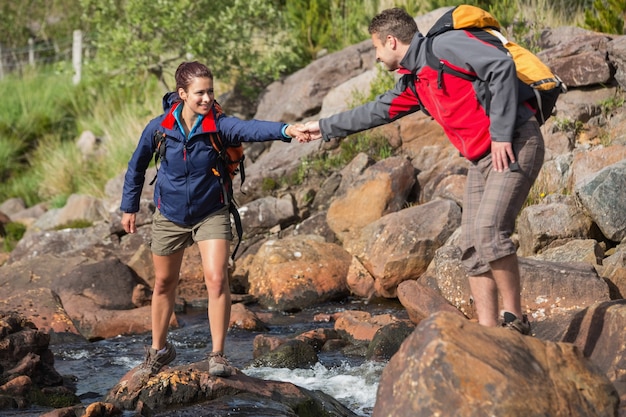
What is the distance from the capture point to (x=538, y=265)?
7809mm

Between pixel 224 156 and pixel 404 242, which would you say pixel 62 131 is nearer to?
pixel 404 242

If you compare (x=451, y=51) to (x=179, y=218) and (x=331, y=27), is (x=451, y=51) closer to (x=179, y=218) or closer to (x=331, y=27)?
(x=179, y=218)

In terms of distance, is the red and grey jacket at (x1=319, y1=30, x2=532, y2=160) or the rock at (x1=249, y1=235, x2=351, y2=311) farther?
the rock at (x1=249, y1=235, x2=351, y2=311)

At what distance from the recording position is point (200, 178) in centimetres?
566

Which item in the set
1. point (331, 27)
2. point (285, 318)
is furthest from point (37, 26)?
point (285, 318)

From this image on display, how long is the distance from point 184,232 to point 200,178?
352 mm

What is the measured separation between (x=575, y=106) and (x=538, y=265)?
15.0 feet

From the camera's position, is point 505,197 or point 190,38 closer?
point 505,197

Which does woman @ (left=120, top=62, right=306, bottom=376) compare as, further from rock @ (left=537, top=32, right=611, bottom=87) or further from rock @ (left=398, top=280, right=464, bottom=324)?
rock @ (left=537, top=32, right=611, bottom=87)

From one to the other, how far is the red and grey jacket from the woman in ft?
3.20

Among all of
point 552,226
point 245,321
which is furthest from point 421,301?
point 552,226

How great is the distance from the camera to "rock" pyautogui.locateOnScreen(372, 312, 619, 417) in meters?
4.00

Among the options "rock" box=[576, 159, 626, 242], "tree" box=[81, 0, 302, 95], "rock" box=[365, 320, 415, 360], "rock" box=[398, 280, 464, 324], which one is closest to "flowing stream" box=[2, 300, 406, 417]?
"rock" box=[365, 320, 415, 360]

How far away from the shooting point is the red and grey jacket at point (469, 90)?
4.76 meters
